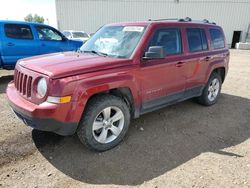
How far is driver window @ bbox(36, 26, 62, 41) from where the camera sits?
339 inches

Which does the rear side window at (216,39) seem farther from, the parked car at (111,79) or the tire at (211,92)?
the tire at (211,92)

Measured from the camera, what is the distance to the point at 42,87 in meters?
3.08

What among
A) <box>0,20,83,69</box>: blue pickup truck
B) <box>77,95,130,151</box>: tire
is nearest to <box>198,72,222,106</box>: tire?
<box>77,95,130,151</box>: tire

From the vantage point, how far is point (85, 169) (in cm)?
319

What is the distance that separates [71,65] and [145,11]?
87.0 feet

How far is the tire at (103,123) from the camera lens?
3.33 metres

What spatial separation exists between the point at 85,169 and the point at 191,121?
2.49 metres

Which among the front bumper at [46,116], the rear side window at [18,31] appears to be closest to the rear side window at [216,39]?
the front bumper at [46,116]

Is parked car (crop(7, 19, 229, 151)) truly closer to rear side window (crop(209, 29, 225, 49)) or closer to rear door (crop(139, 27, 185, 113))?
rear door (crop(139, 27, 185, 113))

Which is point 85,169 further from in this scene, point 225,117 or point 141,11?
point 141,11

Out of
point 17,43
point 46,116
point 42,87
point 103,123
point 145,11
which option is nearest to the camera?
point 46,116

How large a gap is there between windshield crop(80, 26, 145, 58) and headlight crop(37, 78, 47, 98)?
48.2 inches

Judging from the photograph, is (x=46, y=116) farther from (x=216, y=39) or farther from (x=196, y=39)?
(x=216, y=39)

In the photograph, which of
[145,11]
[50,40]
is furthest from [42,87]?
[145,11]
